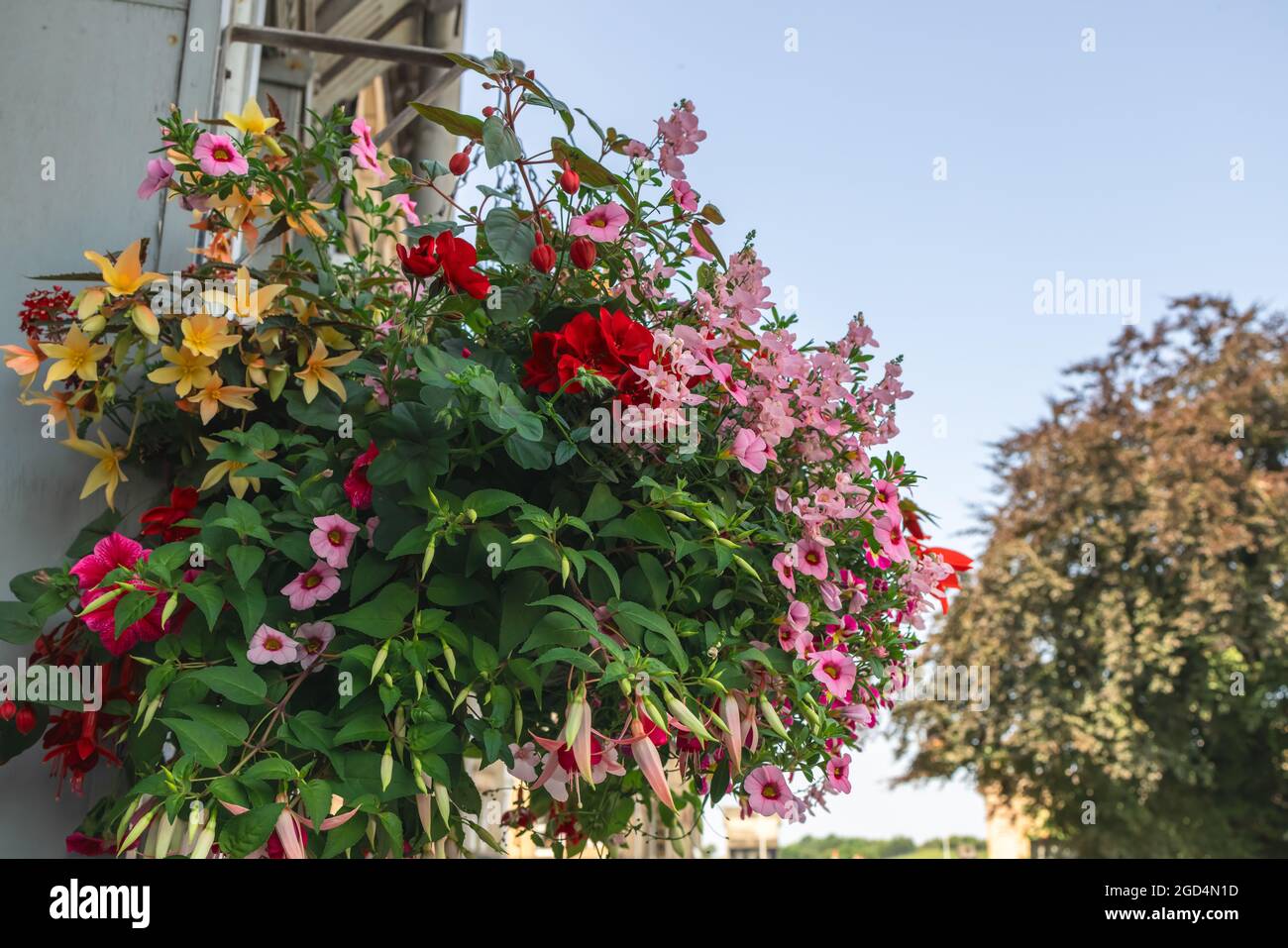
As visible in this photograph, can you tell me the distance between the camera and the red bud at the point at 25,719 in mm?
1088

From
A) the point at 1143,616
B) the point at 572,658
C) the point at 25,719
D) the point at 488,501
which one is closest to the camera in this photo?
the point at 572,658

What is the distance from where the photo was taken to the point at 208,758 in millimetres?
919

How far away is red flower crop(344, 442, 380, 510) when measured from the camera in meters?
1.07

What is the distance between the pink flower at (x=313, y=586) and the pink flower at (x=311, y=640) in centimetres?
2

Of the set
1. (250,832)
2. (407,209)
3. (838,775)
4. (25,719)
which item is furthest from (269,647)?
(407,209)

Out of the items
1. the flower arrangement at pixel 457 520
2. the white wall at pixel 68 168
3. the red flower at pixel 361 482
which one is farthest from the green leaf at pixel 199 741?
the white wall at pixel 68 168

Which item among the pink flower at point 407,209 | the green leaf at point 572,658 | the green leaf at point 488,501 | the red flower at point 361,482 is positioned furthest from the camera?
the pink flower at point 407,209

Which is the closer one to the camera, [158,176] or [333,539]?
[333,539]

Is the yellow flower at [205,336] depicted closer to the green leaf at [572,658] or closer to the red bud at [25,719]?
the red bud at [25,719]

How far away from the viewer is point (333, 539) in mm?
1041

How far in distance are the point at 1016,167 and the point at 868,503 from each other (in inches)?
526

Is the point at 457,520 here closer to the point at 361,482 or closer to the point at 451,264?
the point at 361,482

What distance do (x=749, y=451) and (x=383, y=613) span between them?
41 centimetres

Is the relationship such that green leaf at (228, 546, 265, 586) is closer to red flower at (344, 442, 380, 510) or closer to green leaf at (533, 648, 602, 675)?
red flower at (344, 442, 380, 510)
